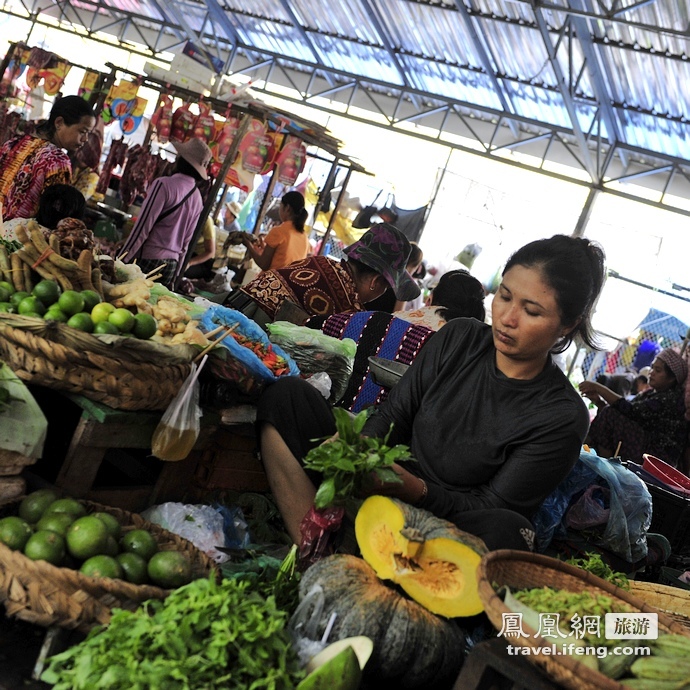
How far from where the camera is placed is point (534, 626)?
5.53 feet

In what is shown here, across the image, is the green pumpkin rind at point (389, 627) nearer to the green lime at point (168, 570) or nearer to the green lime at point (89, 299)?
the green lime at point (168, 570)

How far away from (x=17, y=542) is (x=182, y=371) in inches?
33.4

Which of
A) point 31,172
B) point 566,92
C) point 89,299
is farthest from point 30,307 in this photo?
point 566,92

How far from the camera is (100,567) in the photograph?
1.97m

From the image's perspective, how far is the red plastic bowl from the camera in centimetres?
475

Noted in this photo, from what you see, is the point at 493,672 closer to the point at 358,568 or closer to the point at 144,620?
the point at 358,568

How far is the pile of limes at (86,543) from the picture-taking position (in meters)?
1.98

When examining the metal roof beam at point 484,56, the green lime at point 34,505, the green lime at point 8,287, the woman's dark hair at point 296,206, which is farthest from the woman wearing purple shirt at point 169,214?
the metal roof beam at point 484,56

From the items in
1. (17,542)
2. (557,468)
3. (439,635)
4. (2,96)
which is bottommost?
(17,542)

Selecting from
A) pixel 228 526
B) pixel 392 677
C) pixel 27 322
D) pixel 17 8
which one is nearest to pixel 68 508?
pixel 27 322

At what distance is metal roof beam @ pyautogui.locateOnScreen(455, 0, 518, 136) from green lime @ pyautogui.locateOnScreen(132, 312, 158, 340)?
31.3 ft

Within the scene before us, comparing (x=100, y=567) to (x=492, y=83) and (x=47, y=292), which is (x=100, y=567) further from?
(x=492, y=83)

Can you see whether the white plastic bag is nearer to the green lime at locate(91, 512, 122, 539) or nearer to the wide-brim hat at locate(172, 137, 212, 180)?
the green lime at locate(91, 512, 122, 539)

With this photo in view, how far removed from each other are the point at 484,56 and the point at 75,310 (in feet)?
33.9
